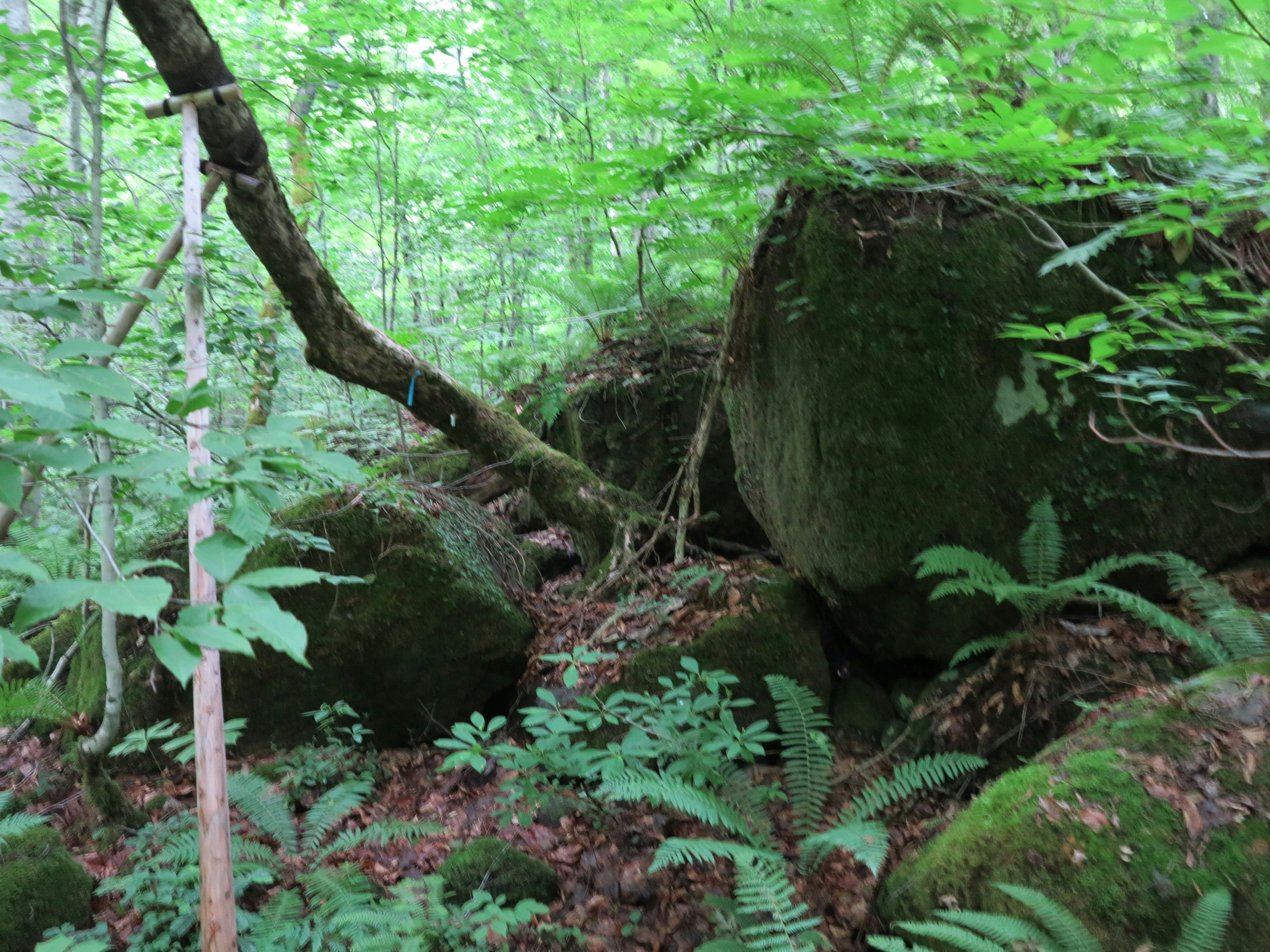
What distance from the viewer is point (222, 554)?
1.16 m

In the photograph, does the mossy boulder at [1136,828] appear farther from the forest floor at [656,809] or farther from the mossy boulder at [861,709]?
the mossy boulder at [861,709]

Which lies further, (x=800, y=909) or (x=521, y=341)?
(x=521, y=341)

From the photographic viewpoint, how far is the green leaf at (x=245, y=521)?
1.28m

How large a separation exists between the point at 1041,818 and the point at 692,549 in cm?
322

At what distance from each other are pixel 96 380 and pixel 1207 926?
10.1ft

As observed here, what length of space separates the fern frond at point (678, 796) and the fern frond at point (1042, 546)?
1934mm

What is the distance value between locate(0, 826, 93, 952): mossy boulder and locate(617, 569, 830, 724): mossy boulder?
2806 millimetres

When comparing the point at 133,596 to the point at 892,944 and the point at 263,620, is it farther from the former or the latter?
the point at 892,944

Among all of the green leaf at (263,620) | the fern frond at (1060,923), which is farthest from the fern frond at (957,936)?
the green leaf at (263,620)

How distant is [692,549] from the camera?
17.8ft

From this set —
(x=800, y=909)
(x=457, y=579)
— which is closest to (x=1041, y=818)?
(x=800, y=909)

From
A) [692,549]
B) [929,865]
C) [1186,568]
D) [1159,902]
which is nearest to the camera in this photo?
[1159,902]

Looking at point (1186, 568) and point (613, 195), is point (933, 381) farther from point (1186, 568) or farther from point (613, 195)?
point (613, 195)

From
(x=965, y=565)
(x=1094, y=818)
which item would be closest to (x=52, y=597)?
(x=1094, y=818)
